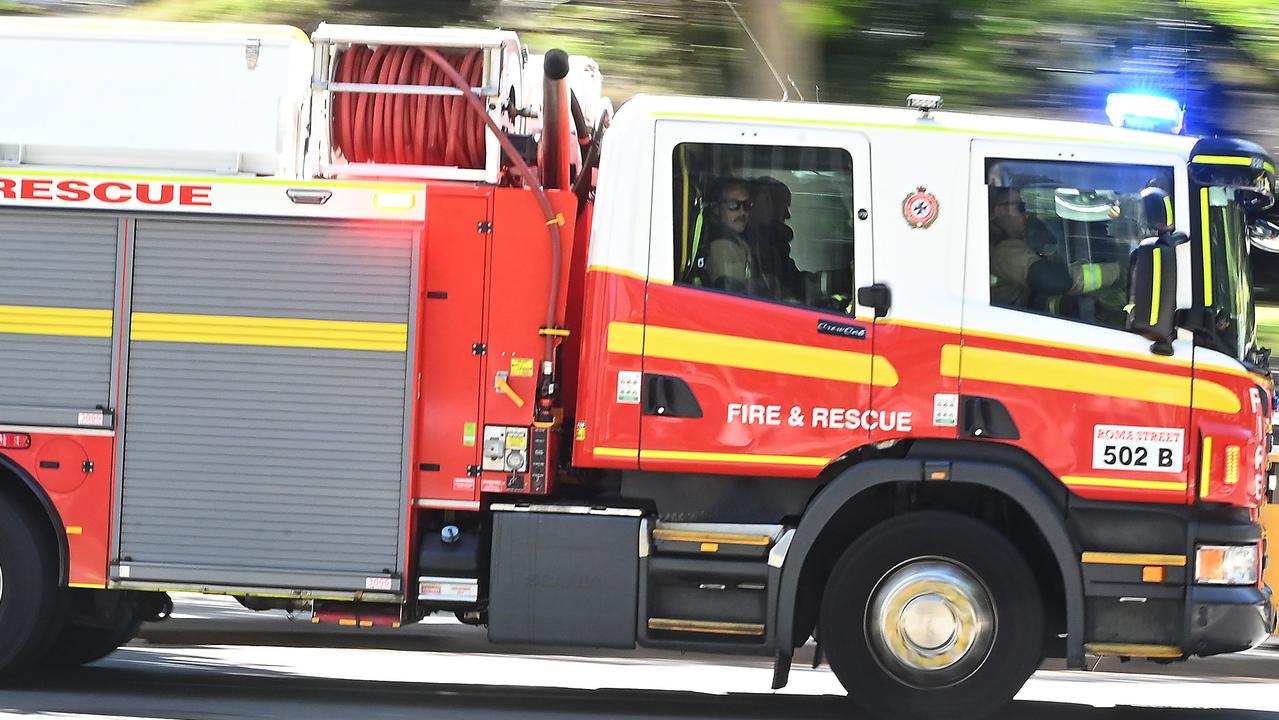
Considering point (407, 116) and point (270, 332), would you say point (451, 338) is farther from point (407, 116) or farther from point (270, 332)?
point (407, 116)

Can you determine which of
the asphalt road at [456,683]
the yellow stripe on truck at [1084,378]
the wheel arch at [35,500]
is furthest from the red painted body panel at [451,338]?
the yellow stripe on truck at [1084,378]

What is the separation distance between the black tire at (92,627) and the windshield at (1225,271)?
5023 mm

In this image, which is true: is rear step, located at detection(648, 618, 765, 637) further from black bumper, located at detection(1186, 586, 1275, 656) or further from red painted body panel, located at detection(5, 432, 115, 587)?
red painted body panel, located at detection(5, 432, 115, 587)

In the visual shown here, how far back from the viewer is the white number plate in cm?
606

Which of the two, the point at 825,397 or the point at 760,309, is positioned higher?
the point at 760,309

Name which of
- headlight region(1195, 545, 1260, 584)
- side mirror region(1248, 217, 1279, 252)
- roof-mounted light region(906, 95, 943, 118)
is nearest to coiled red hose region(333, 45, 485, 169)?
roof-mounted light region(906, 95, 943, 118)

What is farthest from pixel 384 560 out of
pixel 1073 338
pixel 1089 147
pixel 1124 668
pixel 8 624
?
pixel 1124 668

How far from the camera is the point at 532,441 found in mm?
6363

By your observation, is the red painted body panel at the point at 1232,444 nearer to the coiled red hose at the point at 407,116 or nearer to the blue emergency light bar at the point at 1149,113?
the blue emergency light bar at the point at 1149,113

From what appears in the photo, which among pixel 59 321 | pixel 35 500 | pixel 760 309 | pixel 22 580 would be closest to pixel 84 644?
pixel 22 580

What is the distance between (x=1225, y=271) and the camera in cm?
616

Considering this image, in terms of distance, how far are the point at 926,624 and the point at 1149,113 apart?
2.39 m

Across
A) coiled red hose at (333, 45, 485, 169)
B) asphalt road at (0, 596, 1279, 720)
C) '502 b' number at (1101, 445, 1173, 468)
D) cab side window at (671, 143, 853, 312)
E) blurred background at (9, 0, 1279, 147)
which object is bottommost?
asphalt road at (0, 596, 1279, 720)

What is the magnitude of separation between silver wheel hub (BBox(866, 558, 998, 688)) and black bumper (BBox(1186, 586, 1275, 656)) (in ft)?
2.65
